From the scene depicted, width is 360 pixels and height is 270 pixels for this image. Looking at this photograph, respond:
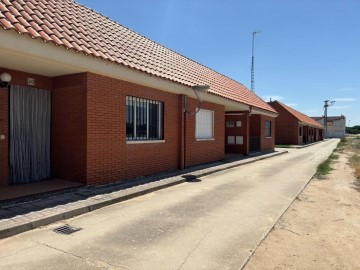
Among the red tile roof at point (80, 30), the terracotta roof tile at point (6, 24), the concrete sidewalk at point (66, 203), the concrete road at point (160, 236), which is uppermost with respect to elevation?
the red tile roof at point (80, 30)

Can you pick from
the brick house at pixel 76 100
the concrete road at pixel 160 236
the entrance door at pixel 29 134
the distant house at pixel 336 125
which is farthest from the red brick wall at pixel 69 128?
the distant house at pixel 336 125

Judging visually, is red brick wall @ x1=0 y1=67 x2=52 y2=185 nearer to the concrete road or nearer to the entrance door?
the entrance door

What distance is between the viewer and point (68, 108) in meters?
7.87

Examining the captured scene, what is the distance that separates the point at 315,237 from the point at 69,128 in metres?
5.94

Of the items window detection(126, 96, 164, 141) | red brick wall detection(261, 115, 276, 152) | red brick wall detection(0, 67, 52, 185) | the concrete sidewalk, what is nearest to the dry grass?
red brick wall detection(261, 115, 276, 152)

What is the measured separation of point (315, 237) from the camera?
16.1 feet

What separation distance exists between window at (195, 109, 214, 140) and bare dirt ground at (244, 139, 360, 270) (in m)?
5.79

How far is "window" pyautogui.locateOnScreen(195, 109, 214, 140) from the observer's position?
13.0 meters

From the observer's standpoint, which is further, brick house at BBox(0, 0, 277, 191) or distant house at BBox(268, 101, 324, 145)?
distant house at BBox(268, 101, 324, 145)

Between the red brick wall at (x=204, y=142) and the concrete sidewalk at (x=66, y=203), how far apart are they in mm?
2942

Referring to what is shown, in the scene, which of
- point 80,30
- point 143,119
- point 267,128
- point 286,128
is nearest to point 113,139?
point 143,119

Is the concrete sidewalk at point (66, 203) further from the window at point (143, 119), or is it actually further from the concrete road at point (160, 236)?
the window at point (143, 119)

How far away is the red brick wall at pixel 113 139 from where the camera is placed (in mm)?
7613

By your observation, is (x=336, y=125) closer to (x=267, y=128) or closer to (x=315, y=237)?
(x=267, y=128)
